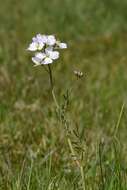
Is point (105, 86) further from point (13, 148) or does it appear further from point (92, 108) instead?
point (13, 148)

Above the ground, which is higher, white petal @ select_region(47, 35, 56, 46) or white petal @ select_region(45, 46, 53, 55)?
white petal @ select_region(47, 35, 56, 46)

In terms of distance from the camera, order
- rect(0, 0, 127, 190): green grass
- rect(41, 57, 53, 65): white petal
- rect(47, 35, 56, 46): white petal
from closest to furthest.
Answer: rect(41, 57, 53, 65): white petal < rect(47, 35, 56, 46): white petal < rect(0, 0, 127, 190): green grass

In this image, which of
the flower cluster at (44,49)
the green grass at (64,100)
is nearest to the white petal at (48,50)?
the flower cluster at (44,49)

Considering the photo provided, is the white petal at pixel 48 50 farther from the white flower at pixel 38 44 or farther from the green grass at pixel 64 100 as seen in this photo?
the green grass at pixel 64 100

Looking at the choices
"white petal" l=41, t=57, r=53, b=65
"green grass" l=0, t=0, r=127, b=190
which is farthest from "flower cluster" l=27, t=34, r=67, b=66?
"green grass" l=0, t=0, r=127, b=190

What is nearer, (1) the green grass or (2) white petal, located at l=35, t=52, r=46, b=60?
(2) white petal, located at l=35, t=52, r=46, b=60

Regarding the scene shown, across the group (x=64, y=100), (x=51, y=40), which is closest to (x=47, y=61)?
(x=51, y=40)

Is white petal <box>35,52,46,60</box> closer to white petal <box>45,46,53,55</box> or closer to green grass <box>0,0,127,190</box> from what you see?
white petal <box>45,46,53,55</box>
